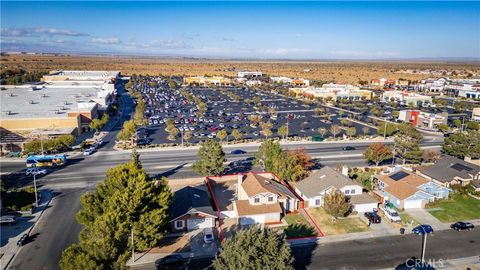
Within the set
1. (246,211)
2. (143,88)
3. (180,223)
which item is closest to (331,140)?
(246,211)

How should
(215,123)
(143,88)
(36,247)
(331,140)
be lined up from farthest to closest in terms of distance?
1. (143,88)
2. (215,123)
3. (331,140)
4. (36,247)

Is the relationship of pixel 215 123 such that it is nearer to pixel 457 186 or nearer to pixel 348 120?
pixel 348 120

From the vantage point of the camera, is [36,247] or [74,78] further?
[74,78]

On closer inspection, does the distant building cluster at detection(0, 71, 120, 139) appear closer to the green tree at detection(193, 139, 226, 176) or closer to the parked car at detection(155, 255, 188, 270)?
the green tree at detection(193, 139, 226, 176)

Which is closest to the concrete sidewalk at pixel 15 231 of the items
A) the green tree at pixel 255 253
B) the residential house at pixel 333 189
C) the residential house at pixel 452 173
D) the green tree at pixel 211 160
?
the green tree at pixel 255 253

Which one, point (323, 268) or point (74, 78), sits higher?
point (74, 78)

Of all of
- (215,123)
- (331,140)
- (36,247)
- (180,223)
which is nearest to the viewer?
(36,247)

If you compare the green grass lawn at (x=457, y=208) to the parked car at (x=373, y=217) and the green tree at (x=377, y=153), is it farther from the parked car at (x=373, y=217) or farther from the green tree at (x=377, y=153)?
the green tree at (x=377, y=153)
